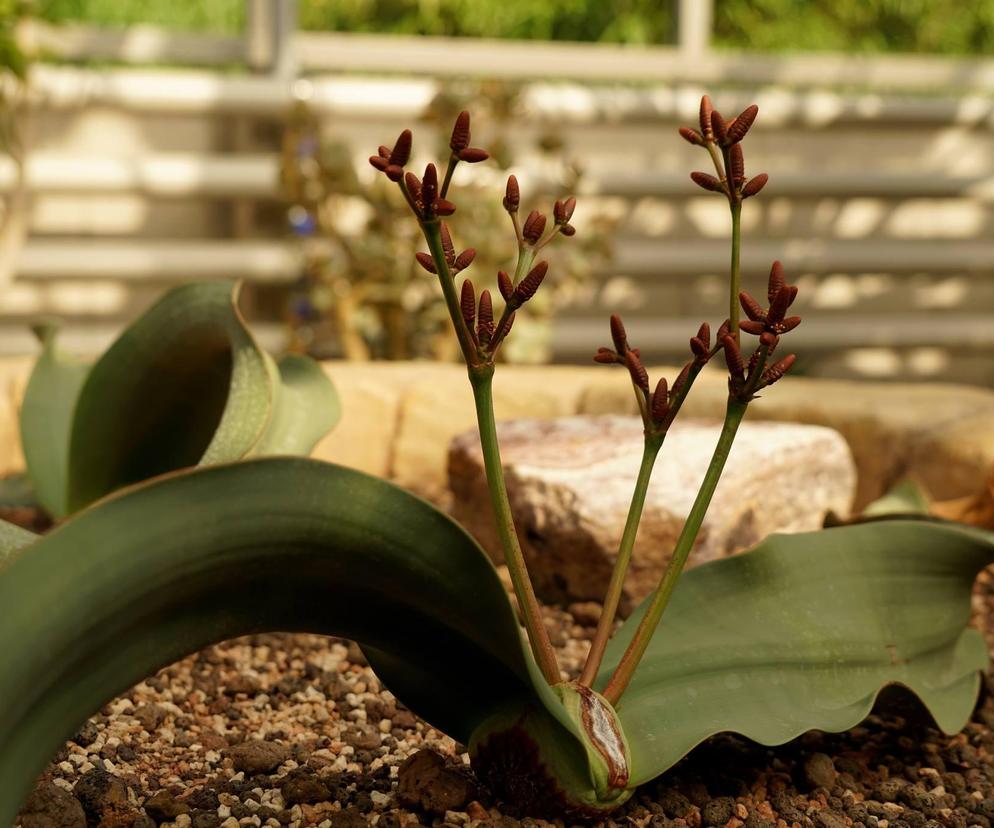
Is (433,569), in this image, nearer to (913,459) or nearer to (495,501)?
(495,501)

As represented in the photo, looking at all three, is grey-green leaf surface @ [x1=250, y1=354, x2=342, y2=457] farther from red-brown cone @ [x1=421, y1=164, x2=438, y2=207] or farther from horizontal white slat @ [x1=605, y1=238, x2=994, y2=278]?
horizontal white slat @ [x1=605, y1=238, x2=994, y2=278]

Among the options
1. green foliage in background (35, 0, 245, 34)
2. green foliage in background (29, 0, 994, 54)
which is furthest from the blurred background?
green foliage in background (29, 0, 994, 54)

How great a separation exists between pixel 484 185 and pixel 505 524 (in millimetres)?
3258

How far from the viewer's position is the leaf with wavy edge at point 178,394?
136cm

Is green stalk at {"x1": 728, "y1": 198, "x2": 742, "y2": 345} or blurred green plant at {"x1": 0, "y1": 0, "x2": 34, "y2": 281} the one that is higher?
blurred green plant at {"x1": 0, "y1": 0, "x2": 34, "y2": 281}

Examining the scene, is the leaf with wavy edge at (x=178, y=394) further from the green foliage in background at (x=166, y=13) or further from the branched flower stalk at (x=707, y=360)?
the green foliage in background at (x=166, y=13)

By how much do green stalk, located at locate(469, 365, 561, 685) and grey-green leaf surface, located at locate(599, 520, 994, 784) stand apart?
0.09 m

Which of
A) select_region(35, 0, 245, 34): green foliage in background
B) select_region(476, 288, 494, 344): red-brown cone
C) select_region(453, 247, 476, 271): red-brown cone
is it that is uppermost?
select_region(35, 0, 245, 34): green foliage in background

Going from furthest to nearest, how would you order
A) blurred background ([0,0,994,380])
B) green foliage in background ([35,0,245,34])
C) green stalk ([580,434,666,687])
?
1. green foliage in background ([35,0,245,34])
2. blurred background ([0,0,994,380])
3. green stalk ([580,434,666,687])

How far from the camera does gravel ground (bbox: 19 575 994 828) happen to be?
1002 millimetres

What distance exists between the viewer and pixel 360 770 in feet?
3.69

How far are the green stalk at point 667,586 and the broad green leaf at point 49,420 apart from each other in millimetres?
1004

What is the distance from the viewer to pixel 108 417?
149 cm

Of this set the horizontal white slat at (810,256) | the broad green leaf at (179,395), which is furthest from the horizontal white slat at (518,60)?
the broad green leaf at (179,395)
